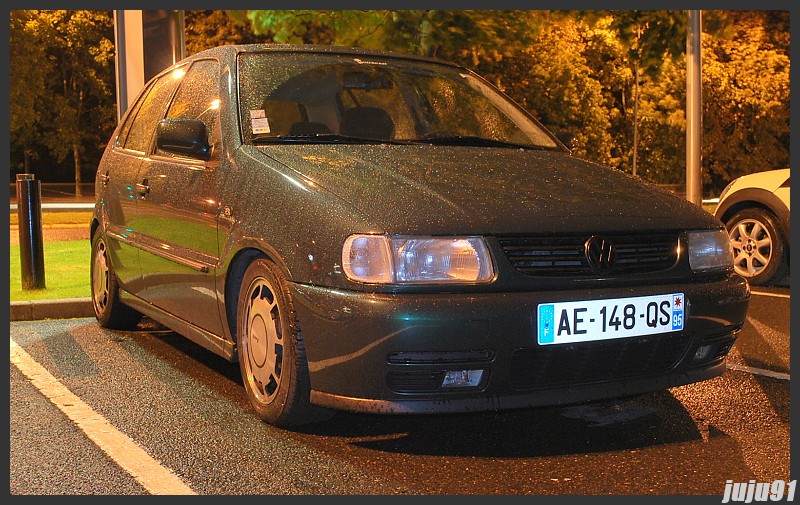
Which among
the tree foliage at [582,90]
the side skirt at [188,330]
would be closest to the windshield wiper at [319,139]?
the side skirt at [188,330]

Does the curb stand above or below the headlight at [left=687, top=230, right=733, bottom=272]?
below

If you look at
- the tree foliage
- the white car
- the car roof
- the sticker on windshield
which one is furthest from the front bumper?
the tree foliage

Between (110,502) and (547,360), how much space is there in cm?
159

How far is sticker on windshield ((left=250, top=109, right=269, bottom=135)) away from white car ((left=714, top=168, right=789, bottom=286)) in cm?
547

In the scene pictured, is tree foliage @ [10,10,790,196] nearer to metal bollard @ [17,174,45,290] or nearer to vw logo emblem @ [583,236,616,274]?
metal bollard @ [17,174,45,290]

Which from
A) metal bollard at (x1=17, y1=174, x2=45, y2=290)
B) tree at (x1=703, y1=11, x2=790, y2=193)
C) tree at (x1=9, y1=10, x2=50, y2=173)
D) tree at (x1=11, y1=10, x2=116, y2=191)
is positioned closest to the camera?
metal bollard at (x1=17, y1=174, x2=45, y2=290)

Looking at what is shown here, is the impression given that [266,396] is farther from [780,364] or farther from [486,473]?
[780,364]

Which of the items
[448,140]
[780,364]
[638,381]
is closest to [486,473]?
[638,381]

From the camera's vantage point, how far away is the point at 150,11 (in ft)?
31.5

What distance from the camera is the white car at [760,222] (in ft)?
29.4

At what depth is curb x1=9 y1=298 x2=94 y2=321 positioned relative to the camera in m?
7.29

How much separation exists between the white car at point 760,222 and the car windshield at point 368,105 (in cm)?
415

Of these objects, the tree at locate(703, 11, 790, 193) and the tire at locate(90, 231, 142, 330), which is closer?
the tire at locate(90, 231, 142, 330)

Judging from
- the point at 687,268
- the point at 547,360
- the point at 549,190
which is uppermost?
the point at 549,190
